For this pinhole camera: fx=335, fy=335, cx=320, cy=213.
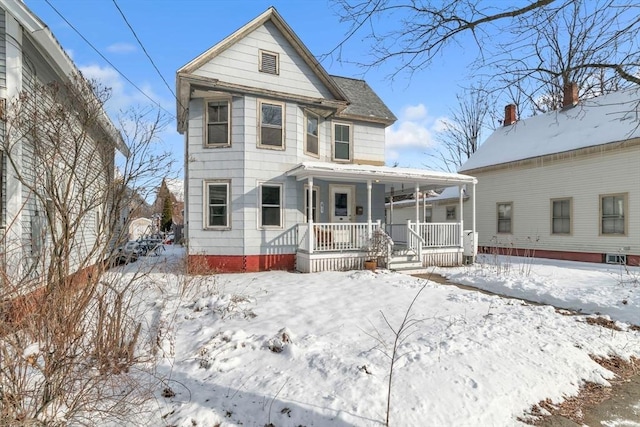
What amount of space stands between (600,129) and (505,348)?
46.6 feet

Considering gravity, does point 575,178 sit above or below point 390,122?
below

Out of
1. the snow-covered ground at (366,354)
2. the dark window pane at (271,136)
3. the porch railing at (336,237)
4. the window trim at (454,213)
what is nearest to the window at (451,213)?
the window trim at (454,213)

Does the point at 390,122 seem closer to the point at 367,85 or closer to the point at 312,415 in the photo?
the point at 367,85

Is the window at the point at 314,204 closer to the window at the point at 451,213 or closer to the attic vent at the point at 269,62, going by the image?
the attic vent at the point at 269,62

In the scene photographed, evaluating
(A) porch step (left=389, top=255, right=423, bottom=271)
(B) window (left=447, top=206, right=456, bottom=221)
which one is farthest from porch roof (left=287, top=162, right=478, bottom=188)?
(B) window (left=447, top=206, right=456, bottom=221)

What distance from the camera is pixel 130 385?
313 cm

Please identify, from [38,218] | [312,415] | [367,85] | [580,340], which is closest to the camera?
[312,415]

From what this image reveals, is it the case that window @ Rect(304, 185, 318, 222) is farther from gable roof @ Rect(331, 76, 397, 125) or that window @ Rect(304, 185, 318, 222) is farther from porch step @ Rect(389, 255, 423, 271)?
gable roof @ Rect(331, 76, 397, 125)

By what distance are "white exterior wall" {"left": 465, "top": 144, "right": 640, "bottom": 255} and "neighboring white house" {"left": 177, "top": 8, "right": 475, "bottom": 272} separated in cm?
742

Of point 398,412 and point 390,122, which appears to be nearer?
point 398,412

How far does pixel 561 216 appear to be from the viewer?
14719 millimetres

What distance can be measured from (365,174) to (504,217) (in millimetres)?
10226

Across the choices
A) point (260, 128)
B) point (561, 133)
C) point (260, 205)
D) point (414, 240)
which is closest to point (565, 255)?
point (561, 133)

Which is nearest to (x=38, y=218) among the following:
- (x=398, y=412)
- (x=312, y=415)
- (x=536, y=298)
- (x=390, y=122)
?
(x=312, y=415)
